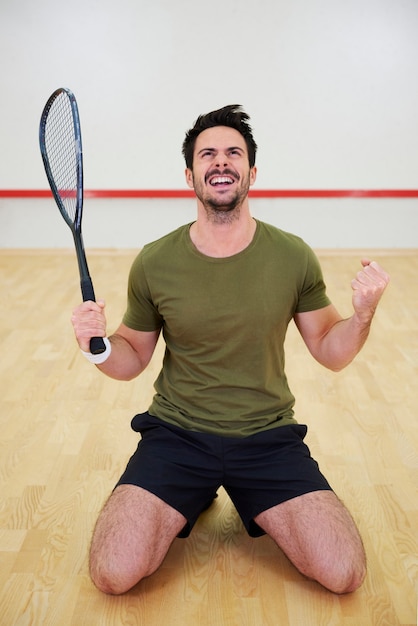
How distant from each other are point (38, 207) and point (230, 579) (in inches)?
189

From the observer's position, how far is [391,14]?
5.82 m

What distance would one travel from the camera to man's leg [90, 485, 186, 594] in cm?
182

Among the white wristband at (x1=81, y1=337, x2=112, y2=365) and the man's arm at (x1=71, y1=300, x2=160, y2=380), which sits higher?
the white wristband at (x1=81, y1=337, x2=112, y2=365)

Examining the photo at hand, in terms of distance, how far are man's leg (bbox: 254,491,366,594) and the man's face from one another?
77 centimetres

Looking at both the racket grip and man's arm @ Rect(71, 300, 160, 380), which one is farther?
man's arm @ Rect(71, 300, 160, 380)

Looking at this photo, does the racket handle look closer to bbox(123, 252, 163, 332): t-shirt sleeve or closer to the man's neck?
bbox(123, 252, 163, 332): t-shirt sleeve

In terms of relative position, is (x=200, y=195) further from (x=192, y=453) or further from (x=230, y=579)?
(x=230, y=579)

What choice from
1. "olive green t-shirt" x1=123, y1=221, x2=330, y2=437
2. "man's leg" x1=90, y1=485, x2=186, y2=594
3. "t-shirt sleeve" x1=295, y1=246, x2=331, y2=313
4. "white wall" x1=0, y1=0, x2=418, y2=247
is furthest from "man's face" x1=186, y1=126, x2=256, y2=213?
"white wall" x1=0, y1=0, x2=418, y2=247

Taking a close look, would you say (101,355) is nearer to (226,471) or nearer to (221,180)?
(226,471)

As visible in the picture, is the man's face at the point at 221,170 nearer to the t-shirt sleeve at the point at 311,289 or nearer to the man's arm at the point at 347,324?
the t-shirt sleeve at the point at 311,289

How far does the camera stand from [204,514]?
2242 mm

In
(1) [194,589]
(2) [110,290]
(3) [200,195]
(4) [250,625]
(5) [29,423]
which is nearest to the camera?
(4) [250,625]

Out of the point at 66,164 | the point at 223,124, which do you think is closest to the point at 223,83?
the point at 66,164

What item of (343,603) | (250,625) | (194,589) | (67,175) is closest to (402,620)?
(343,603)
